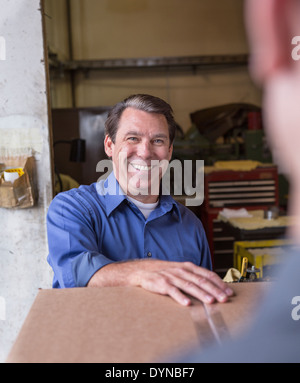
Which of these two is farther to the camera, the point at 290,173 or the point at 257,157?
the point at 257,157

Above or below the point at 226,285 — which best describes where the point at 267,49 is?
above

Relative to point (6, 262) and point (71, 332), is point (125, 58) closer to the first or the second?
point (6, 262)

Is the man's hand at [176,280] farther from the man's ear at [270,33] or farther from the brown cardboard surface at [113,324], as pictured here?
→ the man's ear at [270,33]

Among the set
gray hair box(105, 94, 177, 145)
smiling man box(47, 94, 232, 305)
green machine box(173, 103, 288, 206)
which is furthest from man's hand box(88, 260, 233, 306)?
green machine box(173, 103, 288, 206)

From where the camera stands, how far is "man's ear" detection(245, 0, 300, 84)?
0.28 meters

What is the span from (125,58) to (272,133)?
22.0ft

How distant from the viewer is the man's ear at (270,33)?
28 centimetres

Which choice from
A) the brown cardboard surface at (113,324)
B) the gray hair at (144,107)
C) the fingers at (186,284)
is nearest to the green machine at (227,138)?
the gray hair at (144,107)

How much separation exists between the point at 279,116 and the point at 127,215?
48.8 inches

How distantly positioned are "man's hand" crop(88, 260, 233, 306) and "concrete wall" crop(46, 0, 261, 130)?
5.76 meters

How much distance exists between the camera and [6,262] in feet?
6.75
